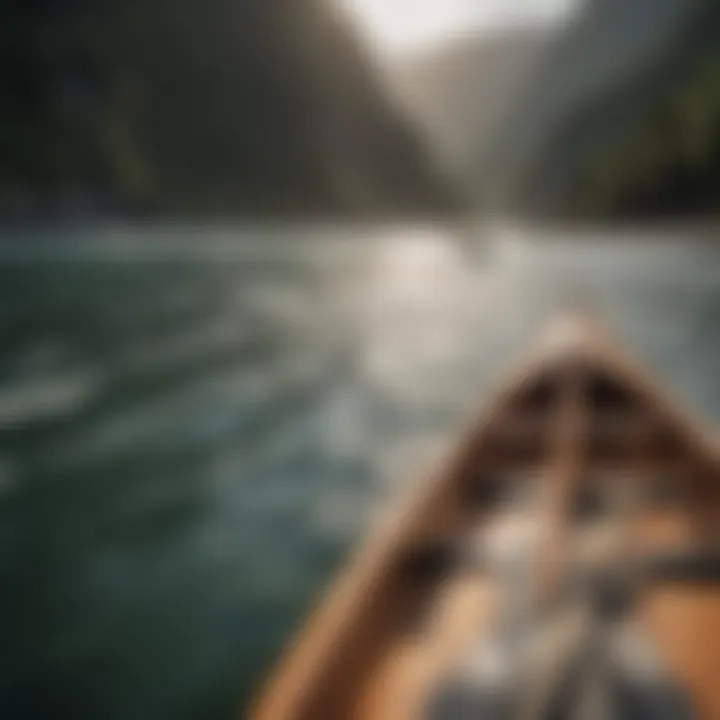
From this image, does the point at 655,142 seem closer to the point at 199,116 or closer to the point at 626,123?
the point at 626,123

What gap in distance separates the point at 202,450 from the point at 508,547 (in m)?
3.32

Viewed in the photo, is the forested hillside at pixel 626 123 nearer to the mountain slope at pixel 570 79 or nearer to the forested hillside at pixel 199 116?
the mountain slope at pixel 570 79

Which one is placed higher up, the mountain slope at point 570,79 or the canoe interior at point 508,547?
the mountain slope at point 570,79

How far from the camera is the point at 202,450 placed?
5.29 meters

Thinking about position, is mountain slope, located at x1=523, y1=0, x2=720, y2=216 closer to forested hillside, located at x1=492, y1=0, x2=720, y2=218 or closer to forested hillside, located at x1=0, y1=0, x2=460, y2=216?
forested hillside, located at x1=492, y1=0, x2=720, y2=218

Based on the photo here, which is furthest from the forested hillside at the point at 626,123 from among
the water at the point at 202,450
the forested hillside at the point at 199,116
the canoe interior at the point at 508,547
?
the canoe interior at the point at 508,547

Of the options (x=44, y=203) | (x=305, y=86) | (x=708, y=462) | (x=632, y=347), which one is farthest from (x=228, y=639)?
(x=305, y=86)


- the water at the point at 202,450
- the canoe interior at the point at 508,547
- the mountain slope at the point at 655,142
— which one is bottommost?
the water at the point at 202,450

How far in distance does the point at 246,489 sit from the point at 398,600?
2.58 m

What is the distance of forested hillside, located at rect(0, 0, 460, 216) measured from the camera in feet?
126

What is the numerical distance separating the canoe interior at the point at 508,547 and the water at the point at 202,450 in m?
0.79

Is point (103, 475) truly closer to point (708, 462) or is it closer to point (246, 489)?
point (246, 489)

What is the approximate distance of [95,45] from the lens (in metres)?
45.9

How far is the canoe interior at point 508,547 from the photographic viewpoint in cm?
167
